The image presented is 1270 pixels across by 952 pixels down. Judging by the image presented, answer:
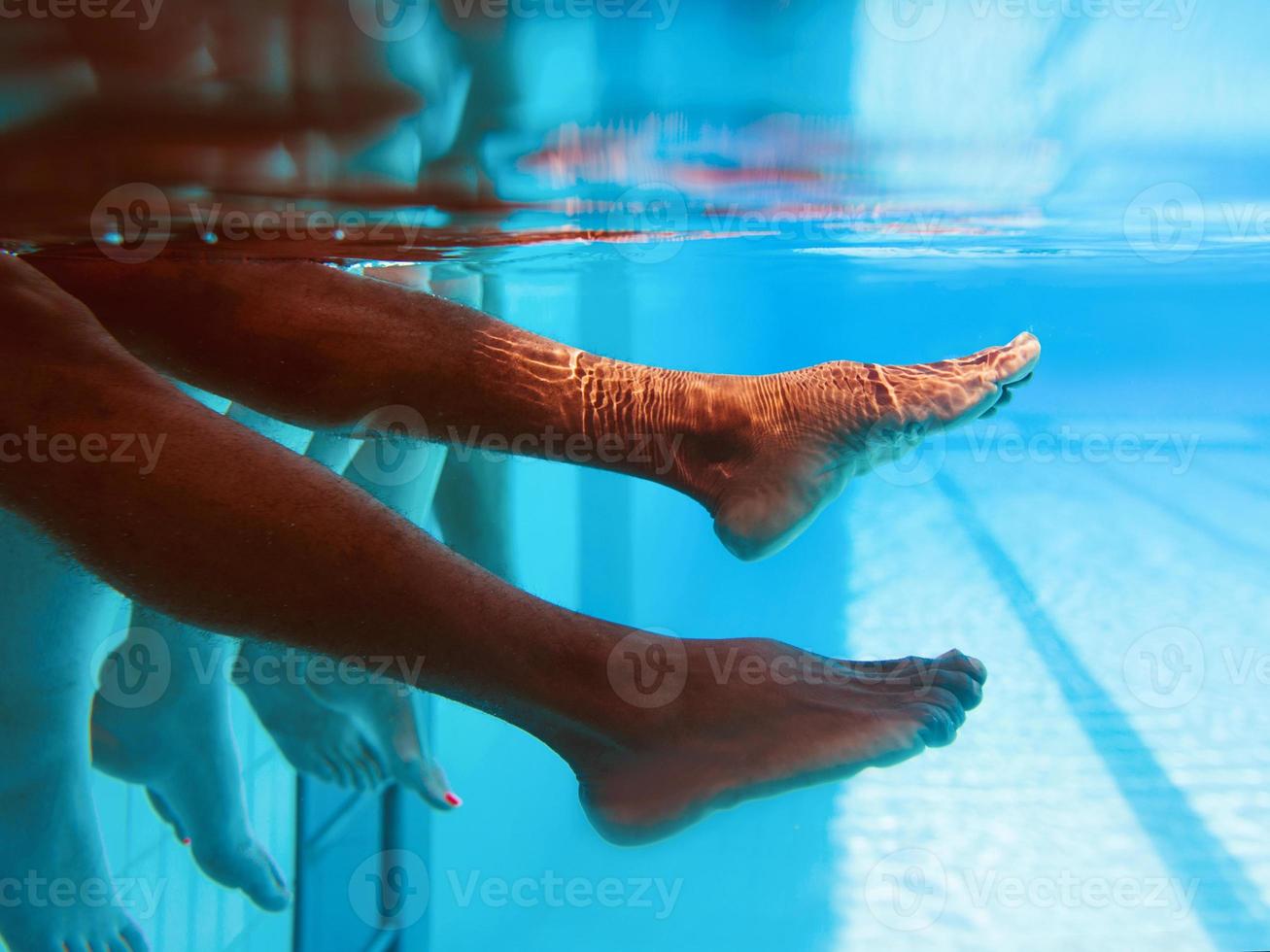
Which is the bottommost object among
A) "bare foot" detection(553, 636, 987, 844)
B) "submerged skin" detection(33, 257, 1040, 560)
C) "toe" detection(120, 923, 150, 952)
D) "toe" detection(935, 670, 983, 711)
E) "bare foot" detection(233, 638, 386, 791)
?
"toe" detection(120, 923, 150, 952)

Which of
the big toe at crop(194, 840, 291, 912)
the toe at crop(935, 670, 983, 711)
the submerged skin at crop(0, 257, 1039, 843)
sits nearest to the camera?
the submerged skin at crop(0, 257, 1039, 843)

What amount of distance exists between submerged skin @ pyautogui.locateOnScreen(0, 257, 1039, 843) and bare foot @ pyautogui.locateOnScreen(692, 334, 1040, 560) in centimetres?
1

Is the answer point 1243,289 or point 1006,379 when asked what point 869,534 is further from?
point 1006,379

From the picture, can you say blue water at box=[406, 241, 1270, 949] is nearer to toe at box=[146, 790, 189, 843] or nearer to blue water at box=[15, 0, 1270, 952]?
blue water at box=[15, 0, 1270, 952]

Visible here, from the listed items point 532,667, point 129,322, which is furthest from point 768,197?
point 532,667

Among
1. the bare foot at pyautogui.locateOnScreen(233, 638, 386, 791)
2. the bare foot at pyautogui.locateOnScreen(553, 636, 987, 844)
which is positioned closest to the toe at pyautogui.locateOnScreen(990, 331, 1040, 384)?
the bare foot at pyautogui.locateOnScreen(553, 636, 987, 844)

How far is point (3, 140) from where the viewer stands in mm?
2055

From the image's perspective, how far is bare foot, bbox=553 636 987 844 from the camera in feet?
3.80

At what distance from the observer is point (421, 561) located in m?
1.13

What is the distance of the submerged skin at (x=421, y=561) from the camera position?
3.57 ft

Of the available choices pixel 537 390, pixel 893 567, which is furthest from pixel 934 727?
pixel 893 567

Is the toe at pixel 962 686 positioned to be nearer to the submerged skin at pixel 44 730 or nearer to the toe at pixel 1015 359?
the toe at pixel 1015 359

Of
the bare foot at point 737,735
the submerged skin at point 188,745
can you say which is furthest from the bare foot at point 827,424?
the submerged skin at point 188,745

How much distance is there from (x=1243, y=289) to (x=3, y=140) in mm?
9966
